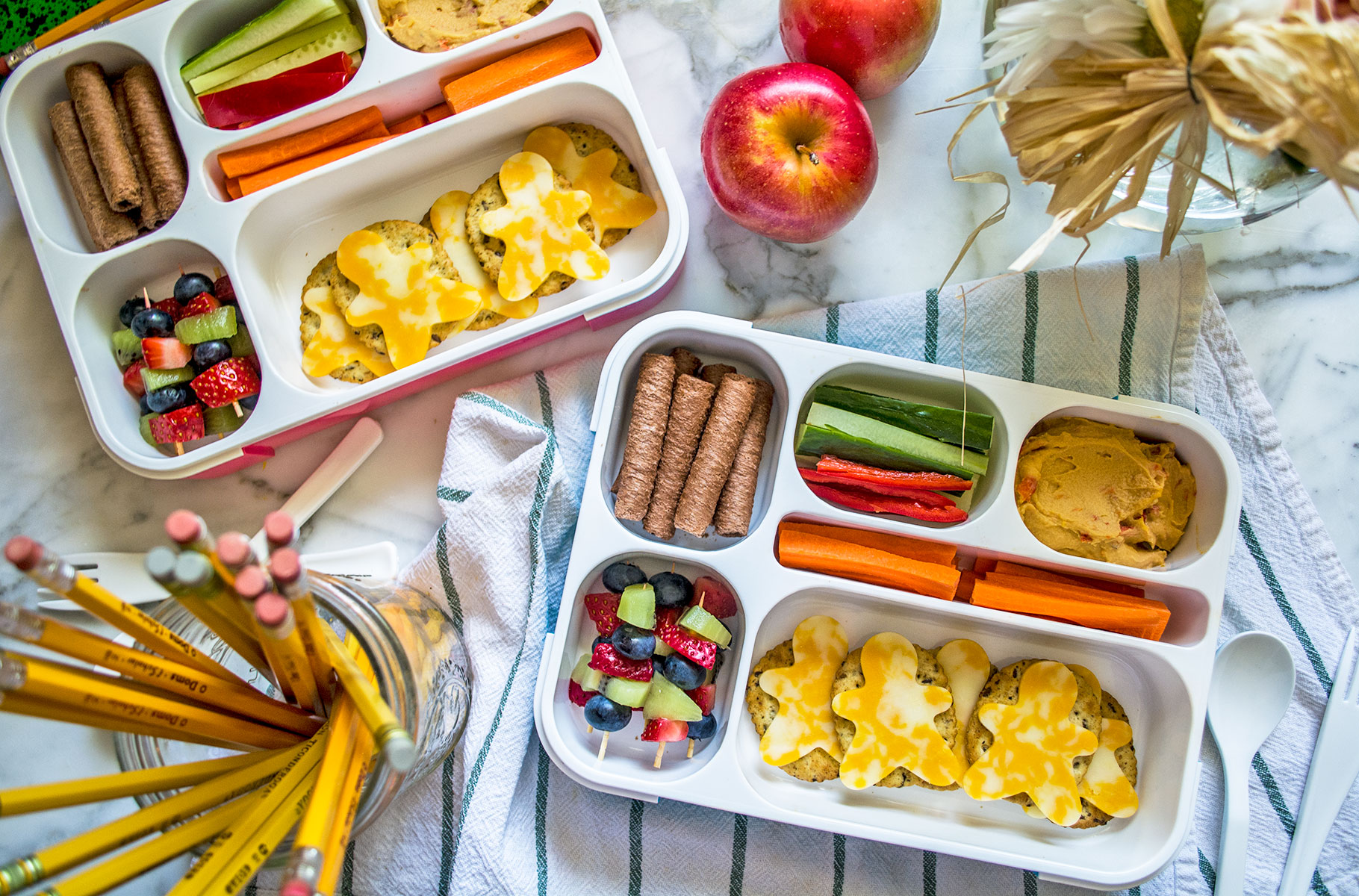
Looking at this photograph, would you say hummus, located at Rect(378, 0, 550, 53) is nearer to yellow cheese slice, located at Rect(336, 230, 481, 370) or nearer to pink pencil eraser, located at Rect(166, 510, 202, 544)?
yellow cheese slice, located at Rect(336, 230, 481, 370)

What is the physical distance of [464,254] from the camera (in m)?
1.47

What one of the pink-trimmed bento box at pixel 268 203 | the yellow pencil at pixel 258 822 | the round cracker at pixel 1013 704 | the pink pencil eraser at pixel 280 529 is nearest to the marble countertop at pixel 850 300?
the pink-trimmed bento box at pixel 268 203

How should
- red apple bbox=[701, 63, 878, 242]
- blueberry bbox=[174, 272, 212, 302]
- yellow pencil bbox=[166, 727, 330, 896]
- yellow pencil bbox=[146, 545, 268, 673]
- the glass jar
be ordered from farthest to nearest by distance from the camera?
blueberry bbox=[174, 272, 212, 302]
red apple bbox=[701, 63, 878, 242]
the glass jar
yellow pencil bbox=[166, 727, 330, 896]
yellow pencil bbox=[146, 545, 268, 673]

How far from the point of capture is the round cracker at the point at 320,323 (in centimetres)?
146

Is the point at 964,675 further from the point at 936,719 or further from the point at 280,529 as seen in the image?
the point at 280,529

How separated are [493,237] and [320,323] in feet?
1.01

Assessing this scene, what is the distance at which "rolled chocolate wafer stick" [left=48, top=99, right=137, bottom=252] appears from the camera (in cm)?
137

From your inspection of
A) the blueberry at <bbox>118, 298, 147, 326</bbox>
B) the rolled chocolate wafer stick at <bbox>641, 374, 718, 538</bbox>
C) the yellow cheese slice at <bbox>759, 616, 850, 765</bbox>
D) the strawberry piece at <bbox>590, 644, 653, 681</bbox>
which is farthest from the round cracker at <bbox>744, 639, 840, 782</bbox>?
the blueberry at <bbox>118, 298, 147, 326</bbox>

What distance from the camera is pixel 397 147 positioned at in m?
1.39

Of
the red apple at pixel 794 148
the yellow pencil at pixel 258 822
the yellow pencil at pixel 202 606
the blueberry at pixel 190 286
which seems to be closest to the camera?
the yellow pencil at pixel 202 606

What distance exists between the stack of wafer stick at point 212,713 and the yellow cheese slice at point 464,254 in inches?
27.7

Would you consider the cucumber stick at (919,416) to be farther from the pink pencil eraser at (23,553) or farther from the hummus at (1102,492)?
the pink pencil eraser at (23,553)

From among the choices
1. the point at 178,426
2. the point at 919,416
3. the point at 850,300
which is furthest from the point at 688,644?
the point at 178,426

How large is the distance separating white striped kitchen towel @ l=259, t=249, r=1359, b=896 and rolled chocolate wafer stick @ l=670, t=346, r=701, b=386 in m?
0.13
